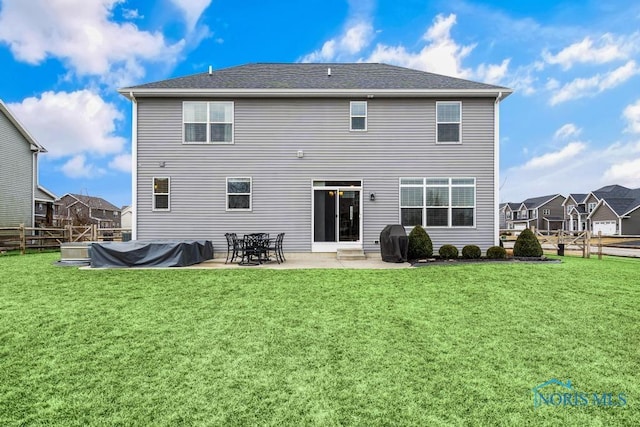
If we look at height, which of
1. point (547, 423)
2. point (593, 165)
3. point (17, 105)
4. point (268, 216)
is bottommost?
point (547, 423)

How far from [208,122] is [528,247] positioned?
37.6 feet

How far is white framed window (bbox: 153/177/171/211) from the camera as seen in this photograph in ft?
41.4

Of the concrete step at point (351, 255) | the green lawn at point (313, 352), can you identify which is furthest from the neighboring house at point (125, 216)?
the green lawn at point (313, 352)

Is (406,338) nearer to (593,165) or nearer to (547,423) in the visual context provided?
(547,423)

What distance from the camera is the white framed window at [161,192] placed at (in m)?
12.6

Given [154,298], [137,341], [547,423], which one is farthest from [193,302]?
[547,423]

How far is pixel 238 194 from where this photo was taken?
1268 centimetres

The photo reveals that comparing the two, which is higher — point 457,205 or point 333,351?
point 457,205

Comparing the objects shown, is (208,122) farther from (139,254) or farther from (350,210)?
(350,210)

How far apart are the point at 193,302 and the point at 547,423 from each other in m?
5.31

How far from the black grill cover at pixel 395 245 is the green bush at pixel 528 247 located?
12.5ft

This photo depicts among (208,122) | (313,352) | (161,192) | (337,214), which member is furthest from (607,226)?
(313,352)

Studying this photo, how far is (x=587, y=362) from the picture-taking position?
3852mm

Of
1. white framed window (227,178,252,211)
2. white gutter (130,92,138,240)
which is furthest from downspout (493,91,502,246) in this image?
white gutter (130,92,138,240)
